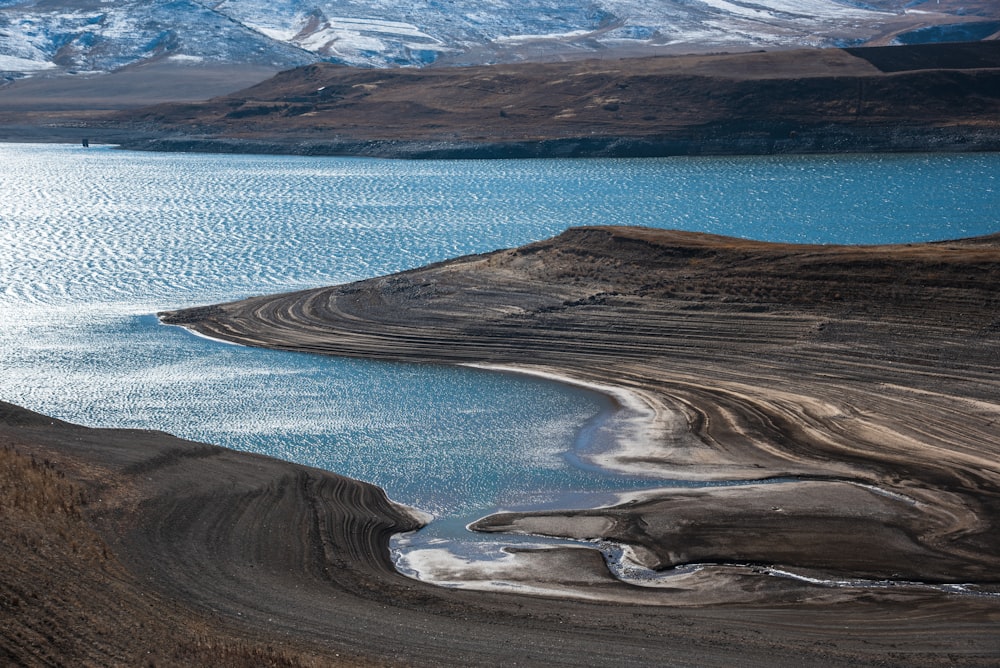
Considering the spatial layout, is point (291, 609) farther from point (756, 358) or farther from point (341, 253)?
point (341, 253)

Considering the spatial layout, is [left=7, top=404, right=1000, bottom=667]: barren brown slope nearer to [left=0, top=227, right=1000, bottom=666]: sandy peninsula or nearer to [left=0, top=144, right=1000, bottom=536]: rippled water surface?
[left=0, top=227, right=1000, bottom=666]: sandy peninsula

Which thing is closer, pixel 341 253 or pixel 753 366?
pixel 753 366

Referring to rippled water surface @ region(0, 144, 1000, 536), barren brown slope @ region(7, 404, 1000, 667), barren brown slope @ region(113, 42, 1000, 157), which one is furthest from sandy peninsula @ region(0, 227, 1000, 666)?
barren brown slope @ region(113, 42, 1000, 157)

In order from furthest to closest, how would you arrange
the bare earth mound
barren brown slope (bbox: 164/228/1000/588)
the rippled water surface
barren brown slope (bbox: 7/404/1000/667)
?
the rippled water surface
barren brown slope (bbox: 164/228/1000/588)
the bare earth mound
barren brown slope (bbox: 7/404/1000/667)

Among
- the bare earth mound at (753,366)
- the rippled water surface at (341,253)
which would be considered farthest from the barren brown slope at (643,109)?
the bare earth mound at (753,366)

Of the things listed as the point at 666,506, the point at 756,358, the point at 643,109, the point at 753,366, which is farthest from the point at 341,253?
the point at 643,109

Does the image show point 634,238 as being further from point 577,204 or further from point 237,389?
point 577,204
